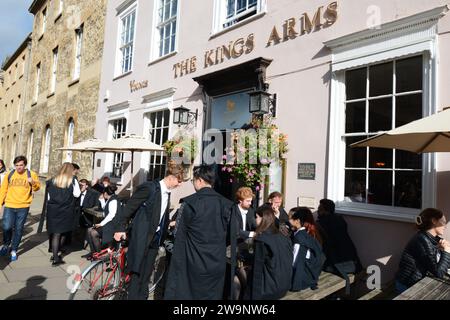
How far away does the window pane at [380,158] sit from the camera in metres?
4.67

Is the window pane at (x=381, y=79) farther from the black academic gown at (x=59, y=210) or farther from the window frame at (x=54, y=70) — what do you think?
the window frame at (x=54, y=70)

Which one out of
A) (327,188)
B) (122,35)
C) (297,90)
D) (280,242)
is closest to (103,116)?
(122,35)

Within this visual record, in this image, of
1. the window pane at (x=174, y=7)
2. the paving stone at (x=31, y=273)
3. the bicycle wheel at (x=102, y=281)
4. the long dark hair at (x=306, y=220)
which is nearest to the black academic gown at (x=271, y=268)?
the long dark hair at (x=306, y=220)

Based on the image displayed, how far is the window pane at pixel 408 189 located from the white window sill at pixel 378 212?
0.34 feet

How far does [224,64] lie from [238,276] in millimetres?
4855

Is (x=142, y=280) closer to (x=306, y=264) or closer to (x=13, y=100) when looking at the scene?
(x=306, y=264)

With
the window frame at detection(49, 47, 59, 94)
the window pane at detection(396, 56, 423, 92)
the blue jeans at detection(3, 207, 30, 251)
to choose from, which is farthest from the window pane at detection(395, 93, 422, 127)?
the window frame at detection(49, 47, 59, 94)

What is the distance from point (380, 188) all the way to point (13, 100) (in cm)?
2785

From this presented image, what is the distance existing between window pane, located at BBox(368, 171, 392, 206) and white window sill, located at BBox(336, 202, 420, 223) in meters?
0.11

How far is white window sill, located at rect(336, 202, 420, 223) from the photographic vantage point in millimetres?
A: 4229

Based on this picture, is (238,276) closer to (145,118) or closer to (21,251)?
(21,251)

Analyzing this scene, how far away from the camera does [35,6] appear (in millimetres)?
21344

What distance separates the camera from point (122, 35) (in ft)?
38.3

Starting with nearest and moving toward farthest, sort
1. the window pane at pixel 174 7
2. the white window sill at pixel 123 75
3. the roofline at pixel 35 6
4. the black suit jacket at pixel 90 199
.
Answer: the black suit jacket at pixel 90 199 < the window pane at pixel 174 7 < the white window sill at pixel 123 75 < the roofline at pixel 35 6
